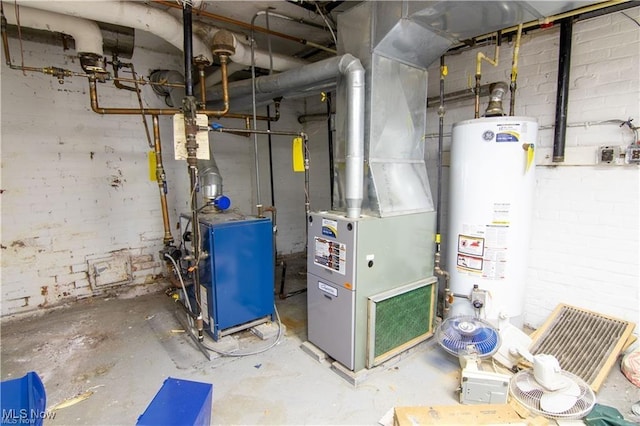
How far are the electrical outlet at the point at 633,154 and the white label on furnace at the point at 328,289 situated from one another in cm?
198

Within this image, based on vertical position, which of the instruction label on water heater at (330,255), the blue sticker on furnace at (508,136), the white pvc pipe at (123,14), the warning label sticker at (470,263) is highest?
the white pvc pipe at (123,14)

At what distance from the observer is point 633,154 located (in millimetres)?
1964

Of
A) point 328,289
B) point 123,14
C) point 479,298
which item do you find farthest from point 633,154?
point 123,14

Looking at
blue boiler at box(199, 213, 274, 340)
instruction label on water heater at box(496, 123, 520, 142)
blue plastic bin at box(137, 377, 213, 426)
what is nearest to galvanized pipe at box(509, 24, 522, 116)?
instruction label on water heater at box(496, 123, 520, 142)

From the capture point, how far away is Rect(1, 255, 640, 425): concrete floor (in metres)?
1.77

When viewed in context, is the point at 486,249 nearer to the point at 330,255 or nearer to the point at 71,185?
the point at 330,255

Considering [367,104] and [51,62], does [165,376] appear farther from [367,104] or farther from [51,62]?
[51,62]

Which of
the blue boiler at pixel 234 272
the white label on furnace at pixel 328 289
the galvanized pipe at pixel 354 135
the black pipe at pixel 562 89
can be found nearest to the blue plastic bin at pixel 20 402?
the blue boiler at pixel 234 272

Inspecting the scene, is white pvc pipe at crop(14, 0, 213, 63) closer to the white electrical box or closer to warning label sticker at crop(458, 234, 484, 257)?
warning label sticker at crop(458, 234, 484, 257)

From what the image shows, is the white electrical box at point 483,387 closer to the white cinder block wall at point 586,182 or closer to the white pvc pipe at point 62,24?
the white cinder block wall at point 586,182

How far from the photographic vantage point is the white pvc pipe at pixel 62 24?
6.92ft

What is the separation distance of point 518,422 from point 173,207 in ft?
11.5

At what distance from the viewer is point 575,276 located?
2.29 m

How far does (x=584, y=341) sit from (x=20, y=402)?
118 inches
